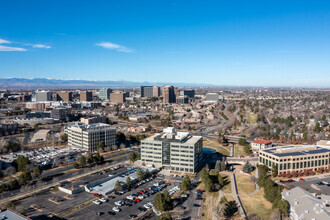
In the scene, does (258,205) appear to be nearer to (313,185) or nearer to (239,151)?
(313,185)

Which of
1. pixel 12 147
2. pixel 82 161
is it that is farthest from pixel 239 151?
pixel 12 147

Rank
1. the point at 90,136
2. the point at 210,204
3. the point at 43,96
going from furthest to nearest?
the point at 43,96, the point at 90,136, the point at 210,204

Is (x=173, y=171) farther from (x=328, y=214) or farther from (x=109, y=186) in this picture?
(x=328, y=214)

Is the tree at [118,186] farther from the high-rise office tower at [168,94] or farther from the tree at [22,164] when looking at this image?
the high-rise office tower at [168,94]

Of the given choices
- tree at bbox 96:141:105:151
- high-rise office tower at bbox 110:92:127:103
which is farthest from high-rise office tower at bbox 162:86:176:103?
tree at bbox 96:141:105:151

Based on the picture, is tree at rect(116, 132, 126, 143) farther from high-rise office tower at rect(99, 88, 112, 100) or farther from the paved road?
high-rise office tower at rect(99, 88, 112, 100)

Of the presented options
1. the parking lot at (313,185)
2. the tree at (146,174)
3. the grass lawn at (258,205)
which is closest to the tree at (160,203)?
the grass lawn at (258,205)

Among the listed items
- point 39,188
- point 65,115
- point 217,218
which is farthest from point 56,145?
point 217,218
